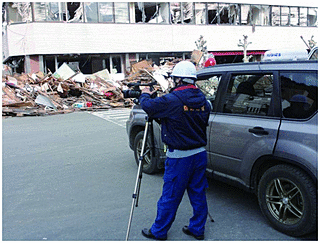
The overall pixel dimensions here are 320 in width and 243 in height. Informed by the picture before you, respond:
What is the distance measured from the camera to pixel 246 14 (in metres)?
35.5

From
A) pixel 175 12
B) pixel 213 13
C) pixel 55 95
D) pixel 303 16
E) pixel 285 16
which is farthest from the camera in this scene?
pixel 303 16

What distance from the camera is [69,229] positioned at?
4012mm

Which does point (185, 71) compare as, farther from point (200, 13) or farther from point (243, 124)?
point (200, 13)

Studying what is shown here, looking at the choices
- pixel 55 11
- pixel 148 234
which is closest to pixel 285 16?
pixel 55 11

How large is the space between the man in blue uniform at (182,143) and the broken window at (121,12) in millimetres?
26964

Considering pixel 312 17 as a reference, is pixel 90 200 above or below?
below

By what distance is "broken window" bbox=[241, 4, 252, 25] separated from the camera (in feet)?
115

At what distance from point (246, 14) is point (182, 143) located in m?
34.8

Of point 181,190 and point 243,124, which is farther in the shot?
point 243,124

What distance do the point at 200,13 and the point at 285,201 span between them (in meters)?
31.5

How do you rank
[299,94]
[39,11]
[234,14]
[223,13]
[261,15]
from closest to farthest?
[299,94] < [39,11] < [223,13] < [234,14] < [261,15]

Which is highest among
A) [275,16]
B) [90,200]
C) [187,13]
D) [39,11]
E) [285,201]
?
[275,16]

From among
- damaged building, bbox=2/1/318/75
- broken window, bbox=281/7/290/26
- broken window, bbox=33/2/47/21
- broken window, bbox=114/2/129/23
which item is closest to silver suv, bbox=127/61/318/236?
damaged building, bbox=2/1/318/75

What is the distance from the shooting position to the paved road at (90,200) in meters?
3.91
